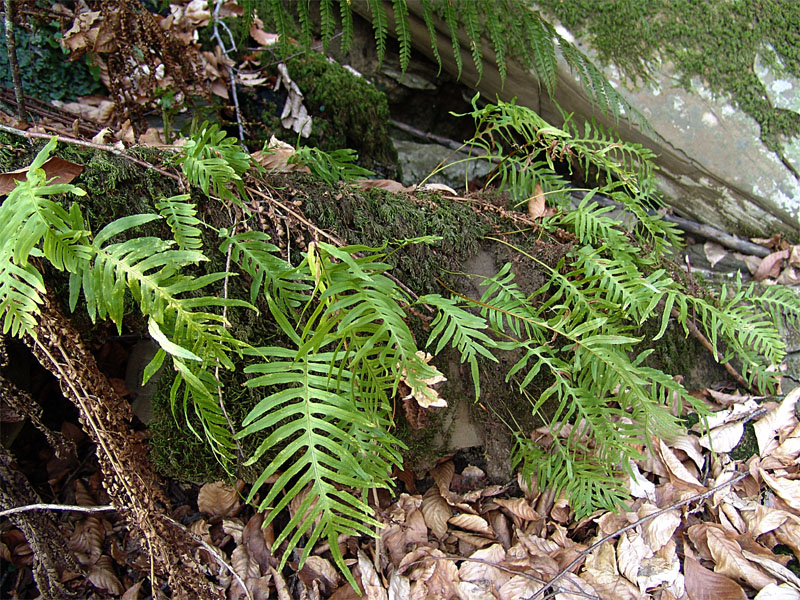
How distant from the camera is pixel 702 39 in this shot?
10.5ft

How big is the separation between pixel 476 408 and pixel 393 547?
2.07ft

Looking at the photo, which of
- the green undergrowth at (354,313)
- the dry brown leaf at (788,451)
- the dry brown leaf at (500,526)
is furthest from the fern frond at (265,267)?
the dry brown leaf at (788,451)

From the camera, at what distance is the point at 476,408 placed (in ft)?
6.61

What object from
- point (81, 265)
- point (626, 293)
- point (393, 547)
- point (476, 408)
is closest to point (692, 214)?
point (626, 293)

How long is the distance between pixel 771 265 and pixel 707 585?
210 cm

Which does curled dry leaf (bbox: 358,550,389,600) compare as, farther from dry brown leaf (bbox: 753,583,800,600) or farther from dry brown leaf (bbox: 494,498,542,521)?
dry brown leaf (bbox: 753,583,800,600)

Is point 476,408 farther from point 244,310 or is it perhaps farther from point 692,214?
point 692,214

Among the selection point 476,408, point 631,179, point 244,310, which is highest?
point 631,179

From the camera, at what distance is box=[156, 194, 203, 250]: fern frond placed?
1.57 metres

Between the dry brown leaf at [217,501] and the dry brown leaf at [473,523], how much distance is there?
90cm

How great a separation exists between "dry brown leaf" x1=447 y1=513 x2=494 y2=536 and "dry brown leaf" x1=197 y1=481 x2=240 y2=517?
900 millimetres

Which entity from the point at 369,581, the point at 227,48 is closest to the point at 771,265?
the point at 369,581

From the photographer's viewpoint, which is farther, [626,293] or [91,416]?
[626,293]

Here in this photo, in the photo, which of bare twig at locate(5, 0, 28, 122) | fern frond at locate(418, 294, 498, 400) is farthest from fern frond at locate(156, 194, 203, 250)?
bare twig at locate(5, 0, 28, 122)
